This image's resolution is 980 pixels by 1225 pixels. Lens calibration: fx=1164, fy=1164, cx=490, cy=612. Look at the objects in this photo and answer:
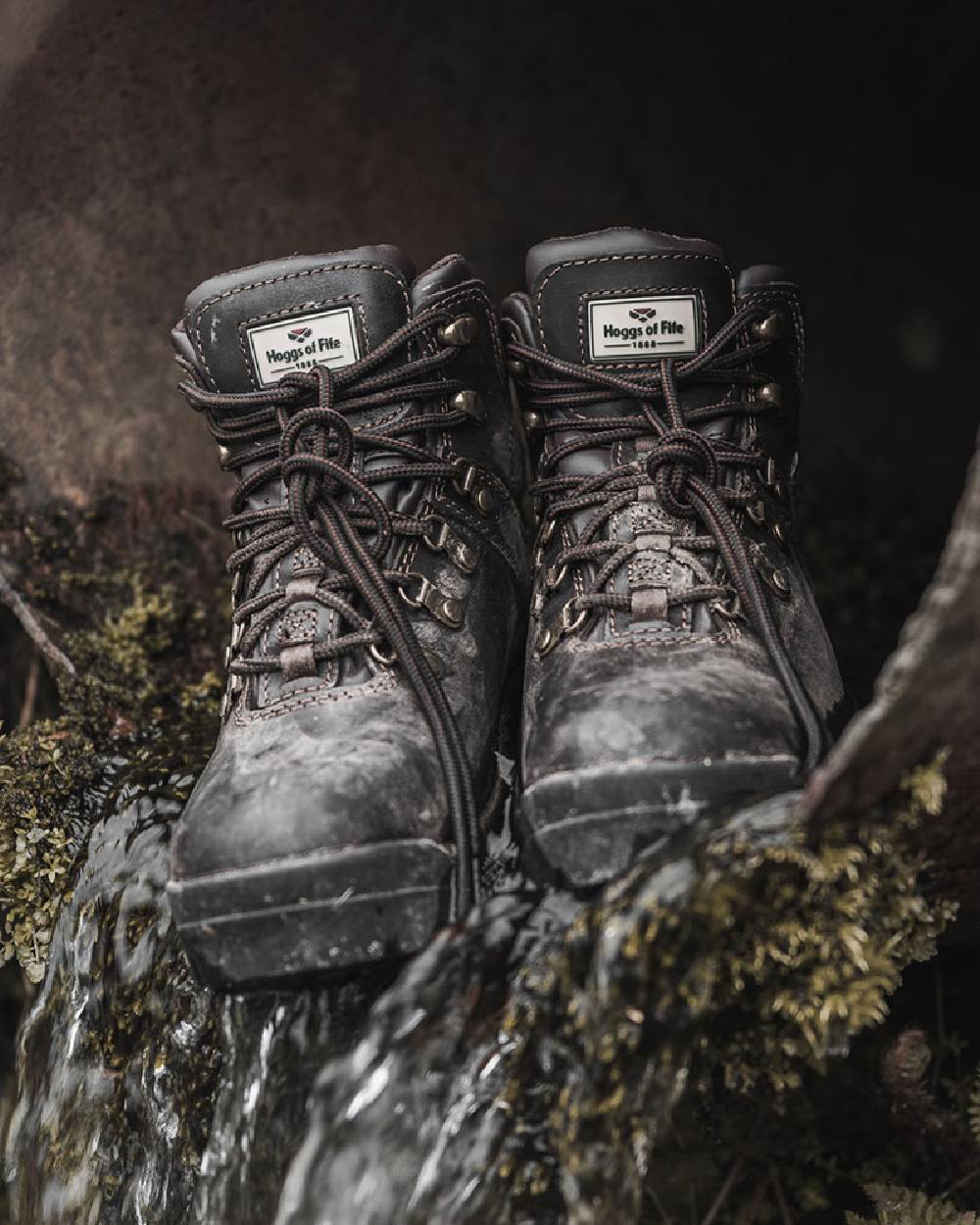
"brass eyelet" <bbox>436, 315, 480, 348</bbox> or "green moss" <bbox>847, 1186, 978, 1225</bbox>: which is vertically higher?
"brass eyelet" <bbox>436, 315, 480, 348</bbox>

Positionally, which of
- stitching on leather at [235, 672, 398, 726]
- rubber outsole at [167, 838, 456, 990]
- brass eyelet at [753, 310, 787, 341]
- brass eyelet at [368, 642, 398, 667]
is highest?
brass eyelet at [753, 310, 787, 341]

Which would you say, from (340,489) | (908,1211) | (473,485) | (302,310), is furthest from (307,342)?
(908,1211)

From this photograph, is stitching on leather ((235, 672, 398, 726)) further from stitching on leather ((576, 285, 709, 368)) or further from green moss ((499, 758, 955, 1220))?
stitching on leather ((576, 285, 709, 368))

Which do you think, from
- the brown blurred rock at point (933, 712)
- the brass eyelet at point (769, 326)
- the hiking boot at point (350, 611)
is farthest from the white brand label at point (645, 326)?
the brown blurred rock at point (933, 712)

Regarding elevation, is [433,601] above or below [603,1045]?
above

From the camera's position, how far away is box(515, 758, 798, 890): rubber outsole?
152 centimetres

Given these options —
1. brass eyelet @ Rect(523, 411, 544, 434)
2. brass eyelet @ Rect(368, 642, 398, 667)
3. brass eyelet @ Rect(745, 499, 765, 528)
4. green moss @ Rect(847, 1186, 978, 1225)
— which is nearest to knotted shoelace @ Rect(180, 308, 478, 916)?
brass eyelet @ Rect(368, 642, 398, 667)

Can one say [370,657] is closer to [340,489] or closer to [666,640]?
[340,489]

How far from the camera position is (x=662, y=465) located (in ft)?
6.18

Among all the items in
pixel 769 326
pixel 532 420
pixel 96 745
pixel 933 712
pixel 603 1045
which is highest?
pixel 769 326

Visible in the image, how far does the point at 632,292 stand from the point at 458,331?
1.00 ft

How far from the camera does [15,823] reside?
2.26 m

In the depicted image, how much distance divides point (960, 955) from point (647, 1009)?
985 millimetres

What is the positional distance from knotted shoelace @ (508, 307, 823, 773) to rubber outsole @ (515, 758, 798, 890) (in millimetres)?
220
